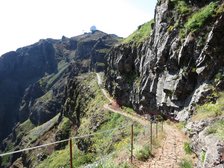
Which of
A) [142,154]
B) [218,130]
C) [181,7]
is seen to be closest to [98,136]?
[181,7]

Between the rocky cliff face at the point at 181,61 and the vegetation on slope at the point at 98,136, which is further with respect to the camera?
the vegetation on slope at the point at 98,136

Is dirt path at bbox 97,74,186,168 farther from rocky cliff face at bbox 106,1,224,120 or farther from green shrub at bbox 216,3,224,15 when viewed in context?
green shrub at bbox 216,3,224,15

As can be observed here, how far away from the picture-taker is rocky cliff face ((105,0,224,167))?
33906mm

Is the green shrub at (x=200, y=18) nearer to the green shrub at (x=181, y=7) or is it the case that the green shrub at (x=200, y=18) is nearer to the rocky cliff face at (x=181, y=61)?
the rocky cliff face at (x=181, y=61)

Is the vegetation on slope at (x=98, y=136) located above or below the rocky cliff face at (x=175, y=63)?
below

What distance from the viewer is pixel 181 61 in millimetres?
40688

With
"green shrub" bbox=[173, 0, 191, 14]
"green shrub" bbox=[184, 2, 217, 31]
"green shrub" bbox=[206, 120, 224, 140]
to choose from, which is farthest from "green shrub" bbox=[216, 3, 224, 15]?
"green shrub" bbox=[206, 120, 224, 140]

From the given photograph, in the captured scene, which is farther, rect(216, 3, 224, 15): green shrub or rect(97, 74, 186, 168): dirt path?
rect(216, 3, 224, 15): green shrub

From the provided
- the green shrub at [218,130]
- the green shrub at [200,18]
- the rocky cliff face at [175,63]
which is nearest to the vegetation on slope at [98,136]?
the rocky cliff face at [175,63]

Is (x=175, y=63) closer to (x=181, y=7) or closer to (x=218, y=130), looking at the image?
(x=181, y=7)

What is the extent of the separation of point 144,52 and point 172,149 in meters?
43.5

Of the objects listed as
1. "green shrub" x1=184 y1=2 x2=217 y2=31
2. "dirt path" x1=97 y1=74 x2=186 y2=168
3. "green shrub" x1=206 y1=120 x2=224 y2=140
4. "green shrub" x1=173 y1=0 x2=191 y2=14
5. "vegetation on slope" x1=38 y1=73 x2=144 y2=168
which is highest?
"green shrub" x1=173 y1=0 x2=191 y2=14

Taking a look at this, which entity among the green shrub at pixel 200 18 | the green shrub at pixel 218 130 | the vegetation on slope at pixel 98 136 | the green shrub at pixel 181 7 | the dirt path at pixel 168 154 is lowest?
the vegetation on slope at pixel 98 136

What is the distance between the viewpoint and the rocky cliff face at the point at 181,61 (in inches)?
1335
